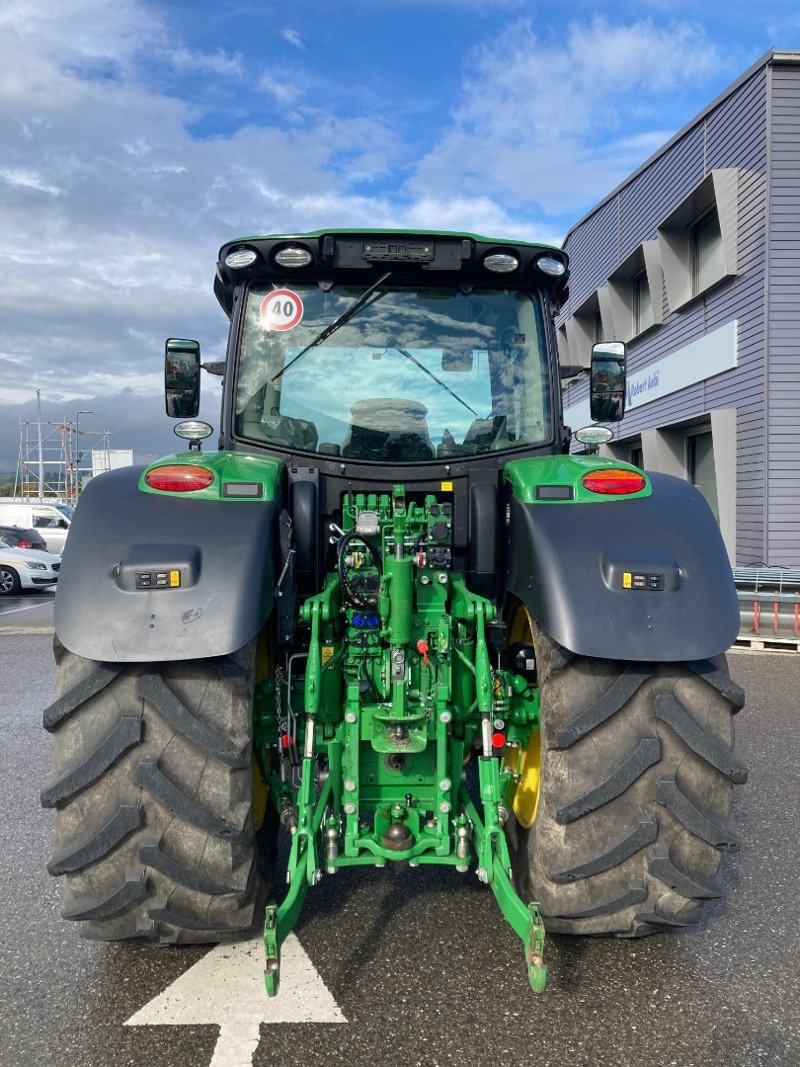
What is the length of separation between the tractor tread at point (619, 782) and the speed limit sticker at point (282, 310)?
213 cm

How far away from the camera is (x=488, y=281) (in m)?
3.41

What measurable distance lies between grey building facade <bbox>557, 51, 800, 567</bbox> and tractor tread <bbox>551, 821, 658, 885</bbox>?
1091cm

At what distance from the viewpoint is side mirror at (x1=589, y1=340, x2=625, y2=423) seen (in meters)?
3.77

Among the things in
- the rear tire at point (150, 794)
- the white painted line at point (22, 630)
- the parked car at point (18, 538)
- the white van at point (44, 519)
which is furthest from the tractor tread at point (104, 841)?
the white van at point (44, 519)

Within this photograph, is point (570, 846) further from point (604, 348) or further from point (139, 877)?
point (604, 348)

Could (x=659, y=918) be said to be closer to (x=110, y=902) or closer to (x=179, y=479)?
(x=110, y=902)

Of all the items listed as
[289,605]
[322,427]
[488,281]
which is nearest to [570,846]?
[289,605]

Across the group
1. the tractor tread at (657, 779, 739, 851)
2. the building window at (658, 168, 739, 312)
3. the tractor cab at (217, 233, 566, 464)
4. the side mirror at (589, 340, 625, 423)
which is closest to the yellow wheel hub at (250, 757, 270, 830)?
the tractor cab at (217, 233, 566, 464)

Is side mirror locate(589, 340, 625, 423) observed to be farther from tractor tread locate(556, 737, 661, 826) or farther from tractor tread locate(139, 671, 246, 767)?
tractor tread locate(139, 671, 246, 767)

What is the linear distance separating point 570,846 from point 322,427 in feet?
6.10

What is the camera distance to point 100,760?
2354 millimetres

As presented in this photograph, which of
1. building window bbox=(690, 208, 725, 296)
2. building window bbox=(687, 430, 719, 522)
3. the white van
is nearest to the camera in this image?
building window bbox=(690, 208, 725, 296)

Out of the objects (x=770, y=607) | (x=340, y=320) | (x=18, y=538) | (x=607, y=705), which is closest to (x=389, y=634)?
(x=607, y=705)

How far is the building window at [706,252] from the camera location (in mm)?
13864
